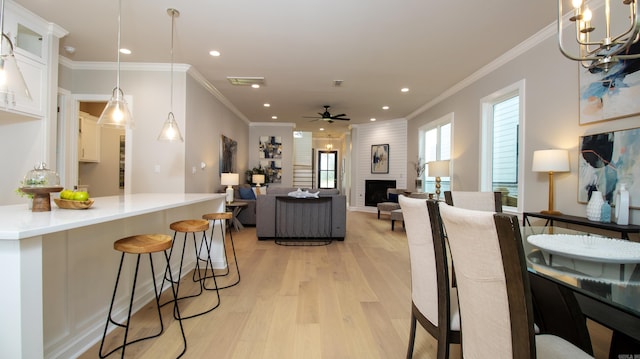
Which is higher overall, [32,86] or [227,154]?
[32,86]

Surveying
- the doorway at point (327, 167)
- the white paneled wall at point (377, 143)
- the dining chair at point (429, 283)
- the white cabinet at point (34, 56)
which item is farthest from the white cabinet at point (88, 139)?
the doorway at point (327, 167)

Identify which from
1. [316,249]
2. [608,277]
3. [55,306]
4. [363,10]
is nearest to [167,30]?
[363,10]

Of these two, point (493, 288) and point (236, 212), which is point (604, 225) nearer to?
point (493, 288)

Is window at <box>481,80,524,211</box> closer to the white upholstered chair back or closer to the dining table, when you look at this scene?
the dining table

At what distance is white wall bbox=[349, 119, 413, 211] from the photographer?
25.6 feet

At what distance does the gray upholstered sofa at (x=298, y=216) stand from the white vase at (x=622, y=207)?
311 centimetres

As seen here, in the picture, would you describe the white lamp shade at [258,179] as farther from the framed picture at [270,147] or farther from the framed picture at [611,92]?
the framed picture at [611,92]

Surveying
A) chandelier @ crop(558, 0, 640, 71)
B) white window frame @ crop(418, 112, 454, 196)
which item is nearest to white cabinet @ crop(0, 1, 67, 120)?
chandelier @ crop(558, 0, 640, 71)

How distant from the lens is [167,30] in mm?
3166

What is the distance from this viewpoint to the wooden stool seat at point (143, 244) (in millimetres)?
1549

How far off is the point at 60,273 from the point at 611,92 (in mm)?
4539

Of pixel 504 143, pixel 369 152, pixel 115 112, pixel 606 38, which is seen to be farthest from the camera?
pixel 369 152

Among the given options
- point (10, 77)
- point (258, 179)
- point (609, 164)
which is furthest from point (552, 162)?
point (258, 179)

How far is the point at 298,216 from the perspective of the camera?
4.54 m
